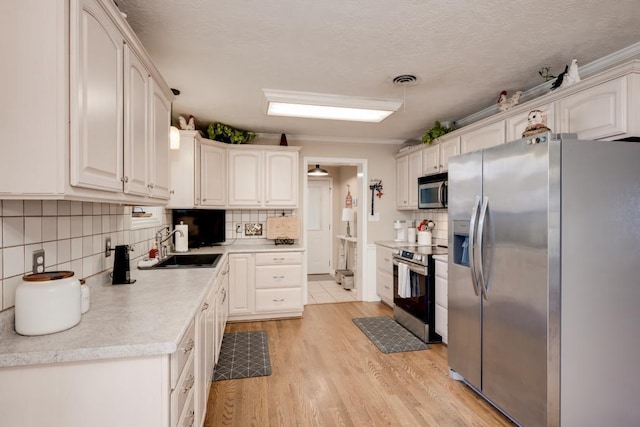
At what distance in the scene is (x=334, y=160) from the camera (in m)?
4.79

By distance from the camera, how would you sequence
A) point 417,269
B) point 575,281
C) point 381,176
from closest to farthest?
1. point 575,281
2. point 417,269
3. point 381,176

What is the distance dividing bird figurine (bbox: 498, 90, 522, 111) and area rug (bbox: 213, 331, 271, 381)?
3.03 m

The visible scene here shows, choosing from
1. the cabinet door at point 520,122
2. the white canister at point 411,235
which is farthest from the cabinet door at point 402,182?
the cabinet door at point 520,122

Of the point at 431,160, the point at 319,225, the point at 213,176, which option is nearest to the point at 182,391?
the point at 213,176

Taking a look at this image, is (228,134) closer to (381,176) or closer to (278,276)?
(278,276)

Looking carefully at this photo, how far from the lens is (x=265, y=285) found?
399 cm

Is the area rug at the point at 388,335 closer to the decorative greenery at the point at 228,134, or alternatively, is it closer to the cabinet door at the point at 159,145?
the cabinet door at the point at 159,145

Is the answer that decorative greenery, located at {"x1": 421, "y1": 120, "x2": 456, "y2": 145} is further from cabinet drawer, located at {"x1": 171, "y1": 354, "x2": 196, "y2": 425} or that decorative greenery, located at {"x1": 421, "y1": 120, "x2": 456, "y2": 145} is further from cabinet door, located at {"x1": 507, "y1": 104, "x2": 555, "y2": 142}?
cabinet drawer, located at {"x1": 171, "y1": 354, "x2": 196, "y2": 425}

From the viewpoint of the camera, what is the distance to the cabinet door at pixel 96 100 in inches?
43.8

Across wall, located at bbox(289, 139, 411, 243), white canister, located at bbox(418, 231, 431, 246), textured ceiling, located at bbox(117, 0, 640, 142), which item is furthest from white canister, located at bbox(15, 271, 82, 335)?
wall, located at bbox(289, 139, 411, 243)

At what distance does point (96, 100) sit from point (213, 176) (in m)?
2.77

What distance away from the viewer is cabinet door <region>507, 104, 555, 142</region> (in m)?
2.40

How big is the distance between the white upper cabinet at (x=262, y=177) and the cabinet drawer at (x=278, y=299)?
3.54 ft

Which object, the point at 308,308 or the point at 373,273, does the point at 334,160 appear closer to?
the point at 373,273
